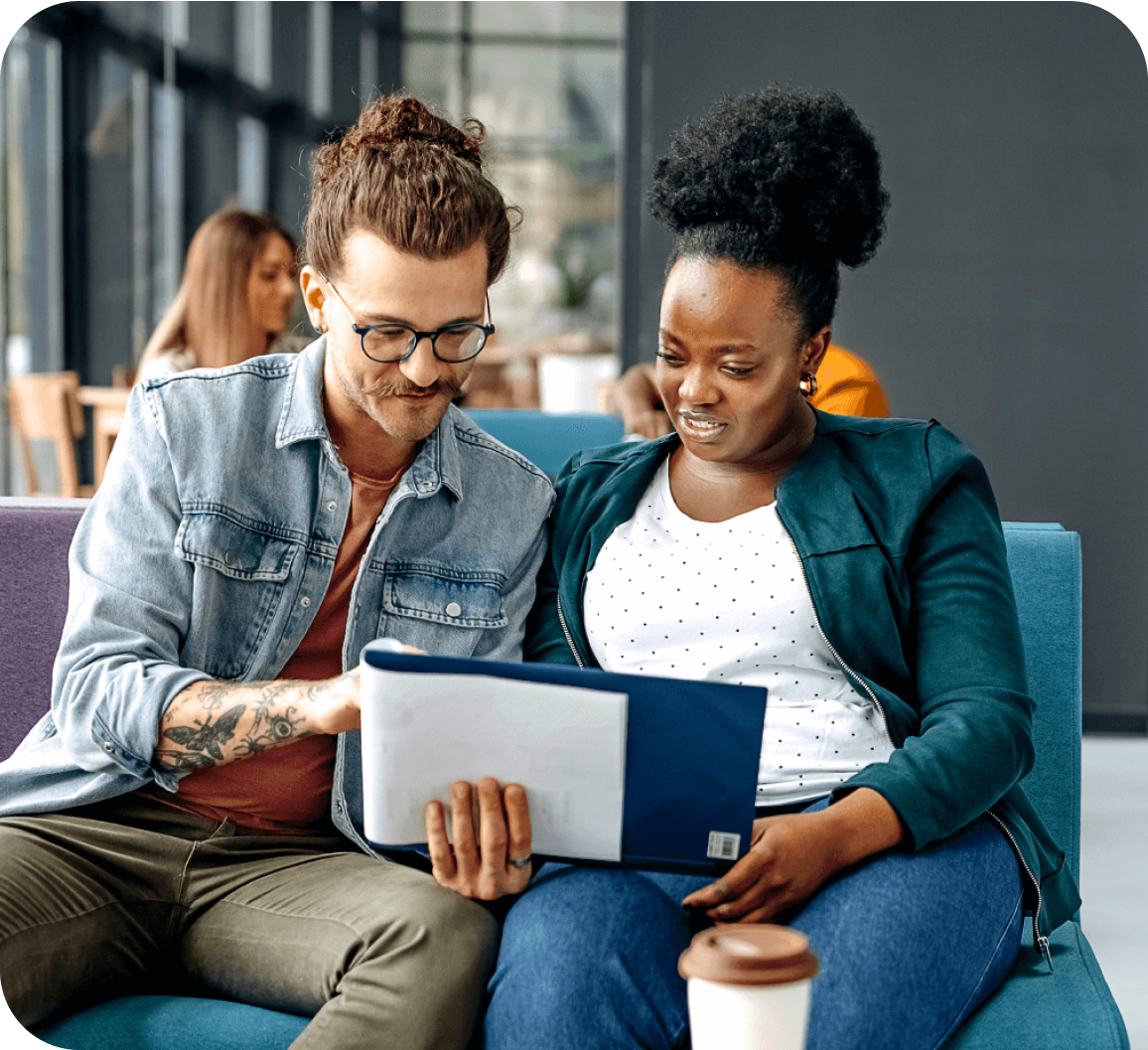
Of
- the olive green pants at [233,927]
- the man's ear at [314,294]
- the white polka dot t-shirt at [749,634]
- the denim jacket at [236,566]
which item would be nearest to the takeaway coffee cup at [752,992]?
the olive green pants at [233,927]

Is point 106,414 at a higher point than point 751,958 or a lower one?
higher

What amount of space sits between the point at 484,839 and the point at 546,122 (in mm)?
8337

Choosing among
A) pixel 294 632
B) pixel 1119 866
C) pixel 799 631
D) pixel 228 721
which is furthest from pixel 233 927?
pixel 1119 866

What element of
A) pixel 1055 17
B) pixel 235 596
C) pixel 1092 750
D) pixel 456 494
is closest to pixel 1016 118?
pixel 1055 17

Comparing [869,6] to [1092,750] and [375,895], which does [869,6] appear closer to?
[1092,750]

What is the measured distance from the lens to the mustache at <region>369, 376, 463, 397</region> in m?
1.39

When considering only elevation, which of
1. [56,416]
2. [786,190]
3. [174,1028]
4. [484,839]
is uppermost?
[786,190]

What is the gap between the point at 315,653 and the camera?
4.68ft

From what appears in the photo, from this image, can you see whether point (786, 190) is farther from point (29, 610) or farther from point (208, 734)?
point (29, 610)

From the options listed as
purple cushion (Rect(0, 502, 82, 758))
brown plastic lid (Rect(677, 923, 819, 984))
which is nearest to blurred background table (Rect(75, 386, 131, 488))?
purple cushion (Rect(0, 502, 82, 758))

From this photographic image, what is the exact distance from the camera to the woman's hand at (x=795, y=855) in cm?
115

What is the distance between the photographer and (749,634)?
1383 millimetres

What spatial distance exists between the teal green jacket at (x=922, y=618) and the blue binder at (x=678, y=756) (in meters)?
0.18

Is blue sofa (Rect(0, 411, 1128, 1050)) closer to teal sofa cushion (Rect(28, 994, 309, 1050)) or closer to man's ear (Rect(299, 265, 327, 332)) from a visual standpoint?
teal sofa cushion (Rect(28, 994, 309, 1050))
